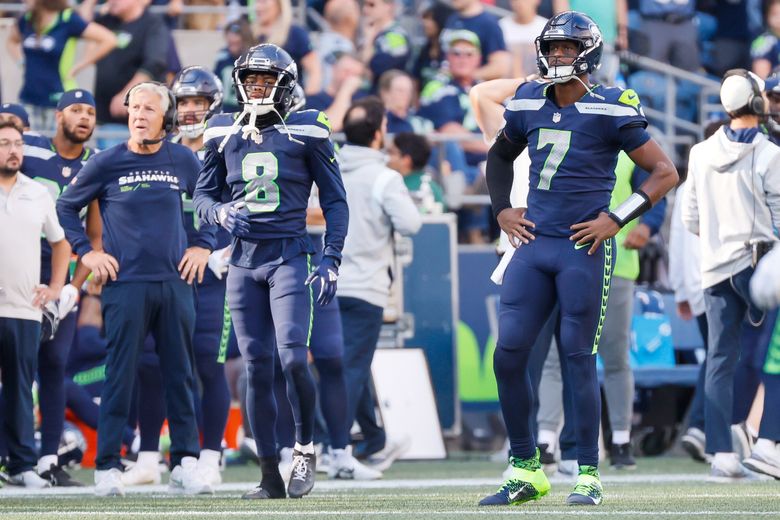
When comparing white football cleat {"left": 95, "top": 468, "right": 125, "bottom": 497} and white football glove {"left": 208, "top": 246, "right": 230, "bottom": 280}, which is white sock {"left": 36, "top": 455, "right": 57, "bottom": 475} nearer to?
white football cleat {"left": 95, "top": 468, "right": 125, "bottom": 497}

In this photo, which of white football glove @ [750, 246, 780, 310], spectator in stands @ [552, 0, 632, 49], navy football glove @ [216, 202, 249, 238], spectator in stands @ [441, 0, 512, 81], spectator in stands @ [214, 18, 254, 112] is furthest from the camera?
spectator in stands @ [552, 0, 632, 49]

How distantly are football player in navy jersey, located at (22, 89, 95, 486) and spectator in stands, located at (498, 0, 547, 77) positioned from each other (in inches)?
235

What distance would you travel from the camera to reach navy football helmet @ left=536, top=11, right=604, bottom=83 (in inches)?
275

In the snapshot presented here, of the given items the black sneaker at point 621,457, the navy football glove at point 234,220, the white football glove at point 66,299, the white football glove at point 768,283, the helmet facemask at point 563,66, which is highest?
the helmet facemask at point 563,66

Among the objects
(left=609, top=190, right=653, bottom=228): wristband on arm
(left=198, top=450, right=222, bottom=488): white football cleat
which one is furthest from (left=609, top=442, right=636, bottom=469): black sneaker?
(left=609, top=190, right=653, bottom=228): wristband on arm

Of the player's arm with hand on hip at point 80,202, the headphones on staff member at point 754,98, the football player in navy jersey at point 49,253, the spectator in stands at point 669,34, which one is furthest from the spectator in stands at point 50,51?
the headphones on staff member at point 754,98

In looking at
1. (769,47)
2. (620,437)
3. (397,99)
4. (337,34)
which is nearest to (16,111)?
(620,437)

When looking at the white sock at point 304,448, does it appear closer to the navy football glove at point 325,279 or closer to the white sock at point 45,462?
the navy football glove at point 325,279

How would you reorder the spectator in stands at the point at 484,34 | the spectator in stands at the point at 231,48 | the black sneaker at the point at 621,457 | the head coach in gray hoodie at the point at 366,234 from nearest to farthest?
the head coach in gray hoodie at the point at 366,234 → the black sneaker at the point at 621,457 → the spectator in stands at the point at 231,48 → the spectator in stands at the point at 484,34

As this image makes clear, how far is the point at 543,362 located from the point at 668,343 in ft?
9.03

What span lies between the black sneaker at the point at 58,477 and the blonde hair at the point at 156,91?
2149 mm

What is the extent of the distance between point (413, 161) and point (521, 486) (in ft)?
15.8

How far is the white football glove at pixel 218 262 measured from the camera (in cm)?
912

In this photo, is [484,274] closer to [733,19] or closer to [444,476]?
[444,476]
